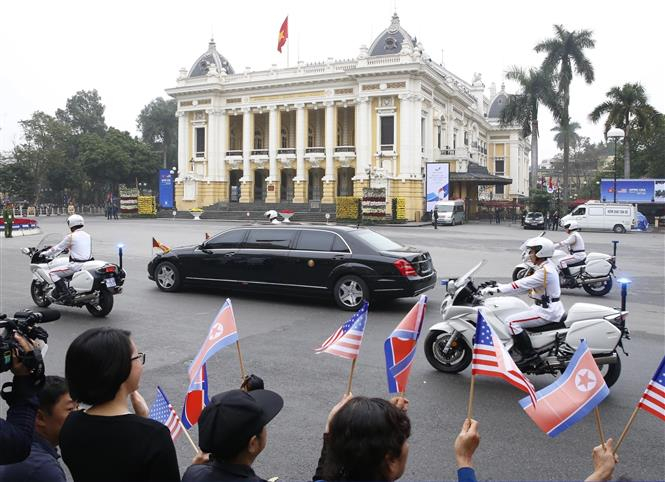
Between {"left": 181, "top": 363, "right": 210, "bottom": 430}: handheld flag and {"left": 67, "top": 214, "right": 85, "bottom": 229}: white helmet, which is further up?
{"left": 67, "top": 214, "right": 85, "bottom": 229}: white helmet

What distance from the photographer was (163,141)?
291 feet

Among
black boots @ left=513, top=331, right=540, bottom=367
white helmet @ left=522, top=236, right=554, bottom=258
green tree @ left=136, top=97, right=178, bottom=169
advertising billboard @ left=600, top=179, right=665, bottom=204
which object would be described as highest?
green tree @ left=136, top=97, right=178, bottom=169

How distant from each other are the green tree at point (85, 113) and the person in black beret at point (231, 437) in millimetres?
92123

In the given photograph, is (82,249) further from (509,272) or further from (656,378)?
(509,272)

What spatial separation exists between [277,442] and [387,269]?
19.7ft

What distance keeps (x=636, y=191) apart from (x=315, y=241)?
43843 millimetres

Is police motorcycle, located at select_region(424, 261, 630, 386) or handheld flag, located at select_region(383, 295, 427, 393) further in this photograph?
police motorcycle, located at select_region(424, 261, 630, 386)

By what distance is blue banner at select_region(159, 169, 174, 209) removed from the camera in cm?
5791

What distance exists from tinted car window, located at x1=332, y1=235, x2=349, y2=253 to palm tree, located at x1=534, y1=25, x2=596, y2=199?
133 feet

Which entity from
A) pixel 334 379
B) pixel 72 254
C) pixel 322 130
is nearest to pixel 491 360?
pixel 334 379

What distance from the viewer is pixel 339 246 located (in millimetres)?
11266

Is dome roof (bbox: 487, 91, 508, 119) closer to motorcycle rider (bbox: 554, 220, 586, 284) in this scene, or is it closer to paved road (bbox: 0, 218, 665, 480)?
motorcycle rider (bbox: 554, 220, 586, 284)

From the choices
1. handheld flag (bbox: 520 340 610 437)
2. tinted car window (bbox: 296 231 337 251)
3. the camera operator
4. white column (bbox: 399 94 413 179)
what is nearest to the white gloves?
handheld flag (bbox: 520 340 610 437)

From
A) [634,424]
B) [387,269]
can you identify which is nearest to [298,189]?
[387,269]
